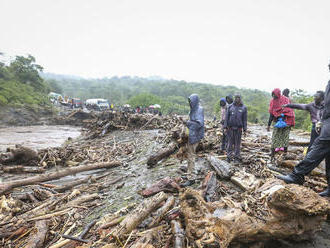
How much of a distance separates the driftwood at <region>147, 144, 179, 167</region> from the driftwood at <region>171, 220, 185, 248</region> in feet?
11.6

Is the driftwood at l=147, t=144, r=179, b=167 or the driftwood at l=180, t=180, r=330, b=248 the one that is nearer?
the driftwood at l=180, t=180, r=330, b=248

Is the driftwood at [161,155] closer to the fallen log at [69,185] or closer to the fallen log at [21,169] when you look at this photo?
the fallen log at [69,185]

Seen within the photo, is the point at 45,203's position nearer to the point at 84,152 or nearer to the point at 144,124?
the point at 84,152

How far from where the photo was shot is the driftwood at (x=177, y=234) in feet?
7.23

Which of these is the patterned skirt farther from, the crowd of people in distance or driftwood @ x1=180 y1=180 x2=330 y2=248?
driftwood @ x1=180 y1=180 x2=330 y2=248

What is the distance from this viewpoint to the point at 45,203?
172 inches

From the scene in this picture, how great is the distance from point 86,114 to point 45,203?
25573 millimetres

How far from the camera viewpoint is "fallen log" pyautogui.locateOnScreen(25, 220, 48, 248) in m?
2.96

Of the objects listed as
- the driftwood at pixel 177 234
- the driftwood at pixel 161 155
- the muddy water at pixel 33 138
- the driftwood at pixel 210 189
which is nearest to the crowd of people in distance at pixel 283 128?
the driftwood at pixel 210 189

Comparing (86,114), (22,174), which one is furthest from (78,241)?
(86,114)

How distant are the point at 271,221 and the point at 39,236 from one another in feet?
12.2

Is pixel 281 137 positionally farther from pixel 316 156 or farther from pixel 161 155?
pixel 161 155

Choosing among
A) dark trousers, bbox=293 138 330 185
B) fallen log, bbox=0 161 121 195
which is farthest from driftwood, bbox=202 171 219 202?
fallen log, bbox=0 161 121 195

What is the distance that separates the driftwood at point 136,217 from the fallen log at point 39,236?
4.84 feet
